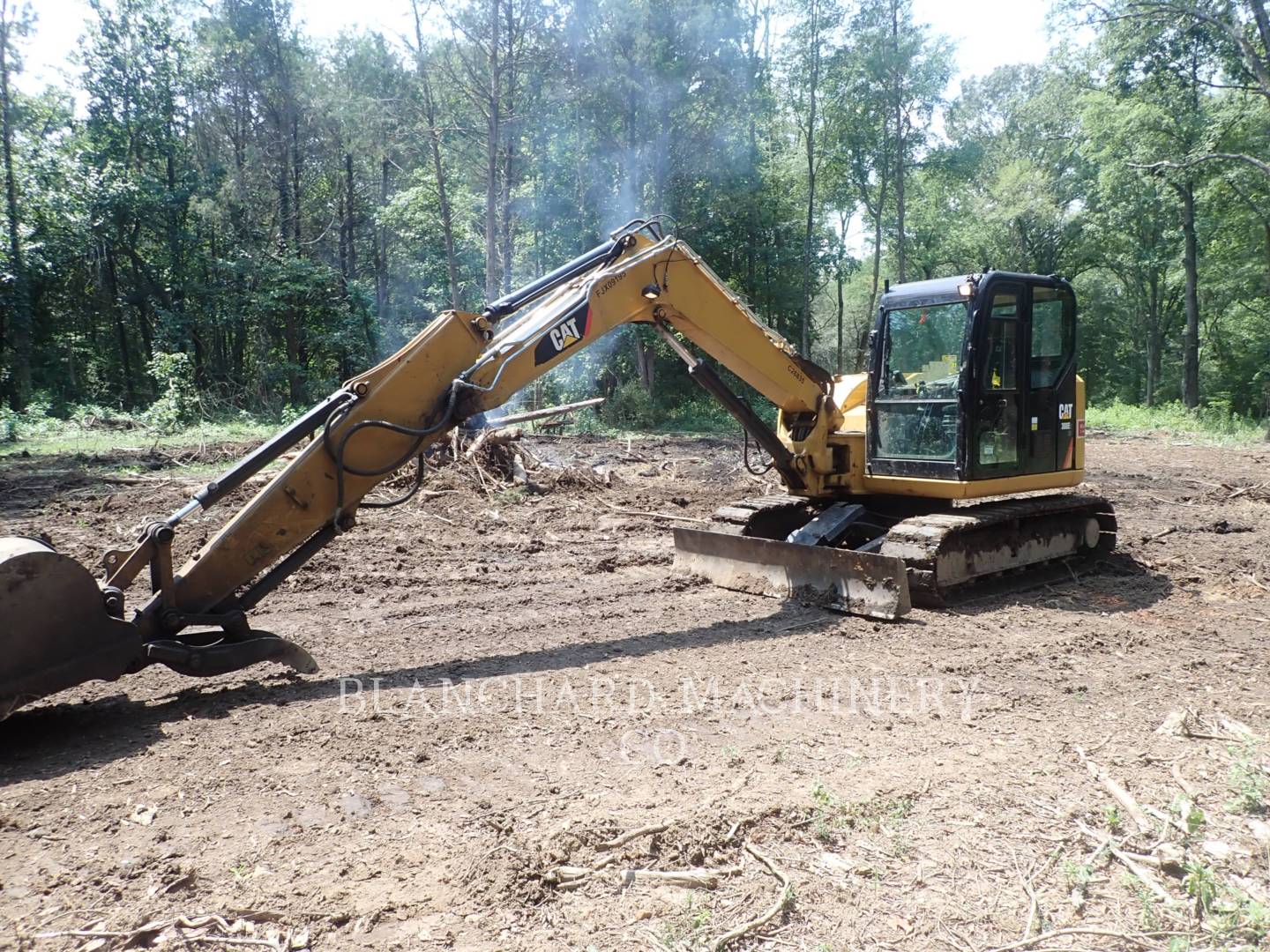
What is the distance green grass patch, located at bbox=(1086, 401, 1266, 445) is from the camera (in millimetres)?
20688

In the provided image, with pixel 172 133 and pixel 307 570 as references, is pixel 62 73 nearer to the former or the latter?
pixel 172 133

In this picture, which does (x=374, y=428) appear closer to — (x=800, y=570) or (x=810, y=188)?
(x=800, y=570)

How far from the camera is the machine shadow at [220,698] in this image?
12.8ft

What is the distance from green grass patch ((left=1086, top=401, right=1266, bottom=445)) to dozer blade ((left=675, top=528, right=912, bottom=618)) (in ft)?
57.5

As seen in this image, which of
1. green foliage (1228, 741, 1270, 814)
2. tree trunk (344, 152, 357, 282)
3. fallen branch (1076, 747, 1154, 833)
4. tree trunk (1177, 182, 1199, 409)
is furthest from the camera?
tree trunk (344, 152, 357, 282)

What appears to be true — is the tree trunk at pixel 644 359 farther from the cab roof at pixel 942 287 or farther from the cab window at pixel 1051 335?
the cab window at pixel 1051 335

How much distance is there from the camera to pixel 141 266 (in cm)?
2556

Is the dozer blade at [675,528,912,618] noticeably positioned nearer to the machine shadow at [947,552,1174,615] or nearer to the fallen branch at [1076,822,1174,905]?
the machine shadow at [947,552,1174,615]

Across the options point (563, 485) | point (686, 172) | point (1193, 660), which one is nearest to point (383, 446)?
point (1193, 660)

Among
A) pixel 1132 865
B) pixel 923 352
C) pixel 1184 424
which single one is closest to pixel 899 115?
pixel 1184 424

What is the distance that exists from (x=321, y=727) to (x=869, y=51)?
2951 cm

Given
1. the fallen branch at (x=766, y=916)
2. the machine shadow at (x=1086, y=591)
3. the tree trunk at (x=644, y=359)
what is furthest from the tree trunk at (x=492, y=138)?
the fallen branch at (x=766, y=916)

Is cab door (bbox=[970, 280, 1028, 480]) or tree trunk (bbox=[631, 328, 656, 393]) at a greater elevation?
tree trunk (bbox=[631, 328, 656, 393])

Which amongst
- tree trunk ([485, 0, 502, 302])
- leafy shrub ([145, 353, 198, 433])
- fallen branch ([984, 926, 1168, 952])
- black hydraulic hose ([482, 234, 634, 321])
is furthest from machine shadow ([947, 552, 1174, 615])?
leafy shrub ([145, 353, 198, 433])
